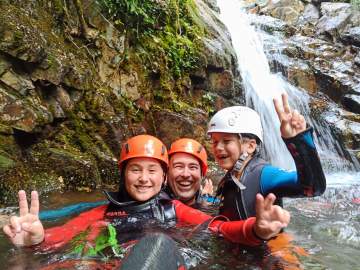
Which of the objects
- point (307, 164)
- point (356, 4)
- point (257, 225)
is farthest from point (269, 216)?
point (356, 4)

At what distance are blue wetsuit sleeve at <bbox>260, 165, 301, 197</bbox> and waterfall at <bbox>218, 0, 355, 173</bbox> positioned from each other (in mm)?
7962

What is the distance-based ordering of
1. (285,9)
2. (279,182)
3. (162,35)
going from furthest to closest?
(285,9)
(162,35)
(279,182)

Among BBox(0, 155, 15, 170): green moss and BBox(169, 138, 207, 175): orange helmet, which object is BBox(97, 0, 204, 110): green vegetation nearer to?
BBox(0, 155, 15, 170): green moss

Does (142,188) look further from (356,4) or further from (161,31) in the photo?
(356,4)

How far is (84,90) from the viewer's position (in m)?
7.32

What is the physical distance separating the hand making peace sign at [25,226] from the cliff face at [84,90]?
2.59 metres

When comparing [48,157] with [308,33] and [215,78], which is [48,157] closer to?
→ [215,78]

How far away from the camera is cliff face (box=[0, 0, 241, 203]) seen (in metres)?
6.05

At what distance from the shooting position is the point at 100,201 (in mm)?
6008

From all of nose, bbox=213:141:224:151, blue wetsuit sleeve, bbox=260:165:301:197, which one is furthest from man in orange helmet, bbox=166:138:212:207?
blue wetsuit sleeve, bbox=260:165:301:197

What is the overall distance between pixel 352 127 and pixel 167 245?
39.2 ft

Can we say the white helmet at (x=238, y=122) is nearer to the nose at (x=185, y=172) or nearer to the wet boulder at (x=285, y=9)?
the nose at (x=185, y=172)

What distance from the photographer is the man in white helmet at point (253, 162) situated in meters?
3.06

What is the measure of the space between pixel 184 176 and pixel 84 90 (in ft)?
9.81
